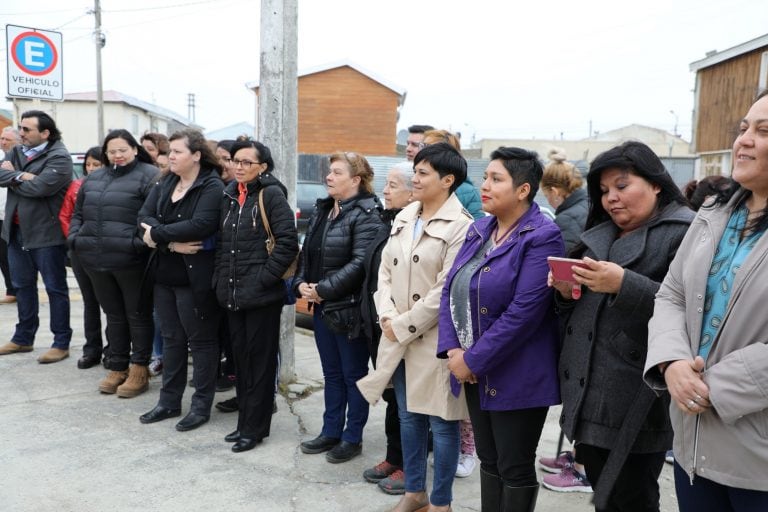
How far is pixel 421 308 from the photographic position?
11.0 feet

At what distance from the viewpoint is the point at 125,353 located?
558 centimetres

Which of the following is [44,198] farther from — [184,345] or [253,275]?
[253,275]

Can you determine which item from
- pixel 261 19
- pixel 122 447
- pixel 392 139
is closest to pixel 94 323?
pixel 122 447

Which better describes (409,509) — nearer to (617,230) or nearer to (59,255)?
(617,230)

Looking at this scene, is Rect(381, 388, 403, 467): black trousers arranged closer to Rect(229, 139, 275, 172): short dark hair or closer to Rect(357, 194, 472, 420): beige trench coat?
Rect(357, 194, 472, 420): beige trench coat

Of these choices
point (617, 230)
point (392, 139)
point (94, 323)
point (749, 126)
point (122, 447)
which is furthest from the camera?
point (392, 139)

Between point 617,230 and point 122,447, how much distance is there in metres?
3.53

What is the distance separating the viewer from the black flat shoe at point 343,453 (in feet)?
13.9

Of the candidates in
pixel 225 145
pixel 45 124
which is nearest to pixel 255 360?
pixel 225 145

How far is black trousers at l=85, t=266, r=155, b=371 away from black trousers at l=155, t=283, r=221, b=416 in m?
0.58

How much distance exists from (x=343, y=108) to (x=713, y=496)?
27.5m

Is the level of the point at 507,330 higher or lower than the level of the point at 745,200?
lower

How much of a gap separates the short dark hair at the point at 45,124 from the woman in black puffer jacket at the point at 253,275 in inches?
109

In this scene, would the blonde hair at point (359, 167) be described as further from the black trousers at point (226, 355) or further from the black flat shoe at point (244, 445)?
the black trousers at point (226, 355)
